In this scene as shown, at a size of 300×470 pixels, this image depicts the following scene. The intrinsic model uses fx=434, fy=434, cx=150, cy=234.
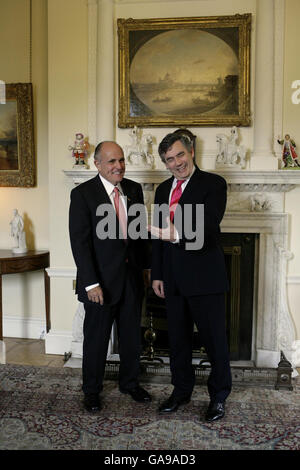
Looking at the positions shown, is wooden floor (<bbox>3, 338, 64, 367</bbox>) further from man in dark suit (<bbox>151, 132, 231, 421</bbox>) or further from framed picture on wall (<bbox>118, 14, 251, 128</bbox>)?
framed picture on wall (<bbox>118, 14, 251, 128</bbox>)

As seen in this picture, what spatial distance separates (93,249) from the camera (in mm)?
2561

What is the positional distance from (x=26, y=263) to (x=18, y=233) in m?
0.32

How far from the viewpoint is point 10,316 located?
4.07 meters

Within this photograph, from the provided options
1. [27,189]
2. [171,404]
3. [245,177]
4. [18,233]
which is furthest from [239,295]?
[27,189]

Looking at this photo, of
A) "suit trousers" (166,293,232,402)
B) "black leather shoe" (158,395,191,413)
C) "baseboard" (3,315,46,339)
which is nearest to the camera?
"suit trousers" (166,293,232,402)

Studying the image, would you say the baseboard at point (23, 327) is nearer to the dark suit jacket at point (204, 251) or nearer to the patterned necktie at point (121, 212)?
the patterned necktie at point (121, 212)

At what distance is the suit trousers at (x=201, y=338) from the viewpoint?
2414 mm

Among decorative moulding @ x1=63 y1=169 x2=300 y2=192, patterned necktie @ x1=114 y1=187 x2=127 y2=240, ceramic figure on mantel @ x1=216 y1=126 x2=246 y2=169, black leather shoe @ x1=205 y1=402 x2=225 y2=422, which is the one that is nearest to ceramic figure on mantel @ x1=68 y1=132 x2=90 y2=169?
decorative moulding @ x1=63 y1=169 x2=300 y2=192

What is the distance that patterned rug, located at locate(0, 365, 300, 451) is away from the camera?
2.23 meters

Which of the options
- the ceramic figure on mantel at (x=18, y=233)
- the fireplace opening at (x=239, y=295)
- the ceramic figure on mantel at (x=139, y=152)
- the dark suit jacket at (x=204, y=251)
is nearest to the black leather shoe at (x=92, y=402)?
the fireplace opening at (x=239, y=295)

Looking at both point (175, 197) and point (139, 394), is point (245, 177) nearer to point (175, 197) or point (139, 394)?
point (175, 197)

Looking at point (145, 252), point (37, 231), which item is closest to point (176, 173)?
point (145, 252)

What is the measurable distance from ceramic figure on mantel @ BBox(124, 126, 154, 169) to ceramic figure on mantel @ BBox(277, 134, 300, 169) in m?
0.99
